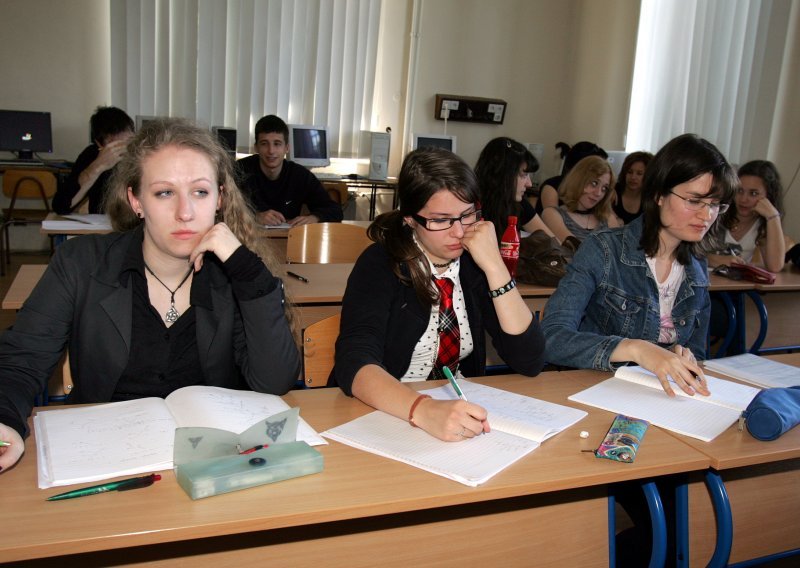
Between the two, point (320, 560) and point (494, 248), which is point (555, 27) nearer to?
point (494, 248)

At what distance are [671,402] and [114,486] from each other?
1.16 meters

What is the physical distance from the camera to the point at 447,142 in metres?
7.29

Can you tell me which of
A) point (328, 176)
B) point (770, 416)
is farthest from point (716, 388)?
point (328, 176)

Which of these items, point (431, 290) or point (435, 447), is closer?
point (435, 447)

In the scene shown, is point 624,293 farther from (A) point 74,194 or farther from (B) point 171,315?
(A) point 74,194

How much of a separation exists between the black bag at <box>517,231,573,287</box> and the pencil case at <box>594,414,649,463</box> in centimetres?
161

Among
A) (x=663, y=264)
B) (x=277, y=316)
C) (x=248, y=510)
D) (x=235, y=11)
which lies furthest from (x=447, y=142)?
(x=248, y=510)

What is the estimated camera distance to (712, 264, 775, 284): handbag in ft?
10.8

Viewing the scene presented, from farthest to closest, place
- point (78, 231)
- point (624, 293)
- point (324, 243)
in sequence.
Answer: point (324, 243) → point (78, 231) → point (624, 293)

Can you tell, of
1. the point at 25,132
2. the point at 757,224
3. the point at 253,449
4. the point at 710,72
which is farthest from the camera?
the point at 25,132

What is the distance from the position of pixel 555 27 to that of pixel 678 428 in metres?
7.11

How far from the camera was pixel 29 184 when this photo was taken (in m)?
5.78

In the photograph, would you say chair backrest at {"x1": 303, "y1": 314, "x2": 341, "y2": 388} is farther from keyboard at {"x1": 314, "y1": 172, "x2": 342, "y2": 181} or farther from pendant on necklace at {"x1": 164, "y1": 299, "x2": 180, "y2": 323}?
keyboard at {"x1": 314, "y1": 172, "x2": 342, "y2": 181}

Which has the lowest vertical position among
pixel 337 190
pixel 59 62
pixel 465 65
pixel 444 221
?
pixel 337 190
